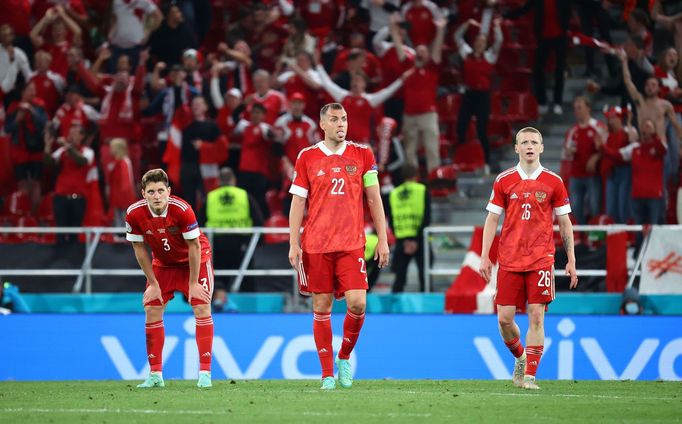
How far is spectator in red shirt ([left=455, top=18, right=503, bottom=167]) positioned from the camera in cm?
2073

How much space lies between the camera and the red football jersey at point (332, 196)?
10.6 m

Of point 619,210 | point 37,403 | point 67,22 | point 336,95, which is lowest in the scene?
point 37,403

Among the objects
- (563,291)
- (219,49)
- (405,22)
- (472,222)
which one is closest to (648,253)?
(563,291)

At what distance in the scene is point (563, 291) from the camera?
17.1 metres

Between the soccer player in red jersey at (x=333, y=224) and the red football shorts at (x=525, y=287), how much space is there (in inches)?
39.6

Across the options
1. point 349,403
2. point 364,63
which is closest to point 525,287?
point 349,403

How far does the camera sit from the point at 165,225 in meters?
11.0

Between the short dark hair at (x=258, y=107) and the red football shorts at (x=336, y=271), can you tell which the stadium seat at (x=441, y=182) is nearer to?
the short dark hair at (x=258, y=107)

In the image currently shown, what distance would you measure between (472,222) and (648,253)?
4712 mm

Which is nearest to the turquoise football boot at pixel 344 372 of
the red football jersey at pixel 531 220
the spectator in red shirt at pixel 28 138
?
the red football jersey at pixel 531 220

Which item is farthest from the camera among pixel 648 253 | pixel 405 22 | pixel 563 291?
pixel 405 22

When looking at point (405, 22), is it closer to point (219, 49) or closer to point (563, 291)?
point (219, 49)

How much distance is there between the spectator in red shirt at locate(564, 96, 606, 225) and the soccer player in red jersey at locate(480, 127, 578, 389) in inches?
302

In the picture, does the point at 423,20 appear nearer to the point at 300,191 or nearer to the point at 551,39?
the point at 551,39
